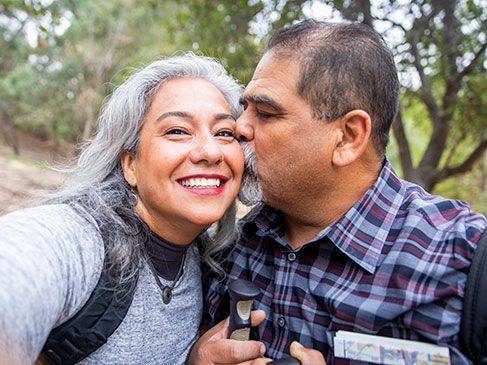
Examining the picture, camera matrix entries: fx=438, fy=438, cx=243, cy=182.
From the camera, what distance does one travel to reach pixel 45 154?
91.3 ft

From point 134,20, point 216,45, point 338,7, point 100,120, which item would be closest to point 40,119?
point 134,20

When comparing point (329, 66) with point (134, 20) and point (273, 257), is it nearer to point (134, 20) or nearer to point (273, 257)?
point (273, 257)

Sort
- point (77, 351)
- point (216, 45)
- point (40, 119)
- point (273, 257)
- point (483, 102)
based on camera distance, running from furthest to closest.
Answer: point (40, 119) < point (216, 45) < point (483, 102) < point (273, 257) < point (77, 351)

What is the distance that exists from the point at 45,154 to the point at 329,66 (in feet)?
95.1

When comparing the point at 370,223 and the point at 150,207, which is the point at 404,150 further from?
the point at 150,207

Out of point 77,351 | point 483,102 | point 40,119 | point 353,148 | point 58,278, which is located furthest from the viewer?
point 40,119

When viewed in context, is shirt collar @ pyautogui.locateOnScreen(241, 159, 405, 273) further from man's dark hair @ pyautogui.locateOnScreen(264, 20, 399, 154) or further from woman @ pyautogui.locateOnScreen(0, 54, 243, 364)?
woman @ pyautogui.locateOnScreen(0, 54, 243, 364)

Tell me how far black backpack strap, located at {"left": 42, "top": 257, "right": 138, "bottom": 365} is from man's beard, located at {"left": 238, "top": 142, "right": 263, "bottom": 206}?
79 centimetres

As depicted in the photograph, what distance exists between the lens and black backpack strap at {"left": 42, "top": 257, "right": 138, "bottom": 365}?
5.13ft

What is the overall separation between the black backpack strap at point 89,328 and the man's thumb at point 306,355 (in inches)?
27.5

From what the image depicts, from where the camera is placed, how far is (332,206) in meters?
2.03

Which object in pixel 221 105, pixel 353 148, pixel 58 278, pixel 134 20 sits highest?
pixel 134 20

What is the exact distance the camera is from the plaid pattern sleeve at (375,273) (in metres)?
1.55

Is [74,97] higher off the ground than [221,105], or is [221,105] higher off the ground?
[74,97]
